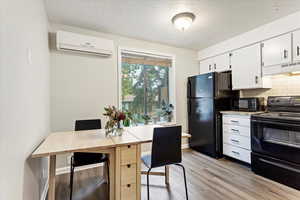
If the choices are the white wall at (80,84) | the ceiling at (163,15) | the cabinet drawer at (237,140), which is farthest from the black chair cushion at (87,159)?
the cabinet drawer at (237,140)

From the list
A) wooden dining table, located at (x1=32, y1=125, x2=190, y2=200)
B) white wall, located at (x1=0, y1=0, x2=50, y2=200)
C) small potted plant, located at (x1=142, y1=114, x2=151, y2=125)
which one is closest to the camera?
white wall, located at (x1=0, y1=0, x2=50, y2=200)

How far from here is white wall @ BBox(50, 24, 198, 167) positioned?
255 cm

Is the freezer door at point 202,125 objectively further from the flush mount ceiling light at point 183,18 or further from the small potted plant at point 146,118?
the flush mount ceiling light at point 183,18

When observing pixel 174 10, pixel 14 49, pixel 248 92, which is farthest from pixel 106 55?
pixel 248 92

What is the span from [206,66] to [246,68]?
969 mm

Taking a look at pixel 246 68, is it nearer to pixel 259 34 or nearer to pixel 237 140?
pixel 259 34

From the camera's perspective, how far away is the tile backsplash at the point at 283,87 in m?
2.53

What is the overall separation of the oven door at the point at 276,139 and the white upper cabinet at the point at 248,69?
75 cm

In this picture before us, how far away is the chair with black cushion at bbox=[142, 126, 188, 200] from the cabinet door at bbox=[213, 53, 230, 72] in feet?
7.36

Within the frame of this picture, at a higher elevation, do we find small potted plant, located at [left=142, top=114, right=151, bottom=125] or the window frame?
the window frame

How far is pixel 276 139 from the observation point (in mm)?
2227

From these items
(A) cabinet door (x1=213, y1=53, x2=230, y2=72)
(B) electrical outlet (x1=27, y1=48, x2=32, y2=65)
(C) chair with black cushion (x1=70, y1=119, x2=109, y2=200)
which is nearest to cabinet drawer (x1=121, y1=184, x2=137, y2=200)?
(C) chair with black cushion (x1=70, y1=119, x2=109, y2=200)

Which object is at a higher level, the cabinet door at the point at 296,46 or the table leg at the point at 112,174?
the cabinet door at the point at 296,46

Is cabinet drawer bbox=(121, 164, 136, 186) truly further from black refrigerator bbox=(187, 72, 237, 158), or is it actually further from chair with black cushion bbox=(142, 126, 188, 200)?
black refrigerator bbox=(187, 72, 237, 158)
